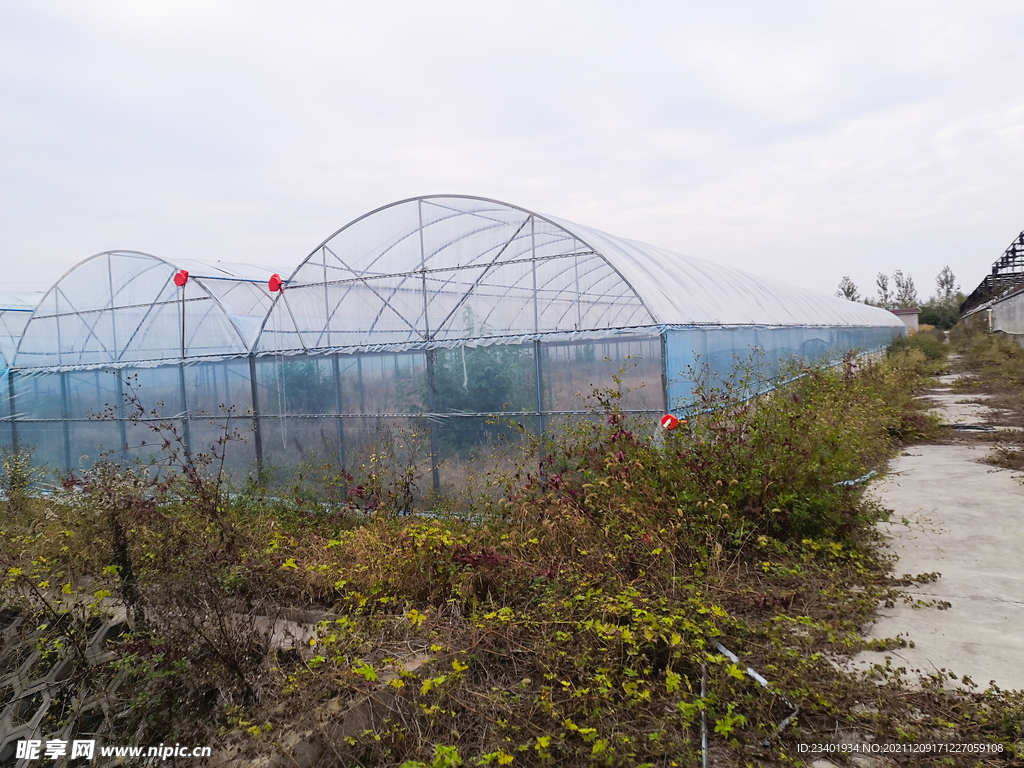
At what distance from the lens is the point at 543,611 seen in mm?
4504

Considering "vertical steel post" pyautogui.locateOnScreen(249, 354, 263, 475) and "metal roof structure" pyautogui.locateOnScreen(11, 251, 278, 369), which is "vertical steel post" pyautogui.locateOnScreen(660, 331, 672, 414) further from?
"metal roof structure" pyautogui.locateOnScreen(11, 251, 278, 369)

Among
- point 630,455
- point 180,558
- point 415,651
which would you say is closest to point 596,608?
point 415,651

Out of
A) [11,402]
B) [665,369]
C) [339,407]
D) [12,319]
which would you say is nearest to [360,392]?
[339,407]

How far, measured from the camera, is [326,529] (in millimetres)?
6953

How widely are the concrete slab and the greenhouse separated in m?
2.56

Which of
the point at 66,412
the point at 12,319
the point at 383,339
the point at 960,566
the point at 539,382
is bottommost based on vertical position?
the point at 960,566

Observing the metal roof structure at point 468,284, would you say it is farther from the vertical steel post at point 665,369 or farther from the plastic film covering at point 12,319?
the plastic film covering at point 12,319

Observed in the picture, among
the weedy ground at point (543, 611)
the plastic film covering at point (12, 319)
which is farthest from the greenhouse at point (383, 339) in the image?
the weedy ground at point (543, 611)

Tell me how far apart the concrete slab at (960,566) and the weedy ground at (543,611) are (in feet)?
0.72

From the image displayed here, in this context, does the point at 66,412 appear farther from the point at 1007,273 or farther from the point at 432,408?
the point at 1007,273

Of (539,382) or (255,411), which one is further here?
(255,411)

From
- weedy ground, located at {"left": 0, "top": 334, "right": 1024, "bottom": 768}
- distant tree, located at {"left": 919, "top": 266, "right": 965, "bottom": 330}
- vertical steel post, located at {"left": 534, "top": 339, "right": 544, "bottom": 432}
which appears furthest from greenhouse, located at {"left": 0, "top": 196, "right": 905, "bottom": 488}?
distant tree, located at {"left": 919, "top": 266, "right": 965, "bottom": 330}

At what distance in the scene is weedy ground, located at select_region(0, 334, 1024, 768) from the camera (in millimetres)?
3398

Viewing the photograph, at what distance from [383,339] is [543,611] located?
5143 mm
